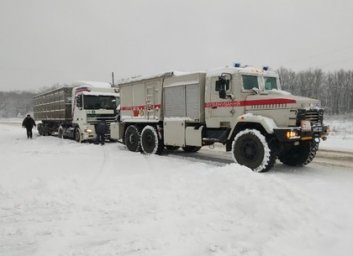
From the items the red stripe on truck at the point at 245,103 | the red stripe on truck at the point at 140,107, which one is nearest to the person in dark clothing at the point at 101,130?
the red stripe on truck at the point at 140,107

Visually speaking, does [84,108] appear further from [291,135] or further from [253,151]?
[291,135]

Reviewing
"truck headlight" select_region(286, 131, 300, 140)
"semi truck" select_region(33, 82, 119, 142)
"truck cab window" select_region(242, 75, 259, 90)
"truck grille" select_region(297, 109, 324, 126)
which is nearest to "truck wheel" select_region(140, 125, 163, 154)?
"truck cab window" select_region(242, 75, 259, 90)

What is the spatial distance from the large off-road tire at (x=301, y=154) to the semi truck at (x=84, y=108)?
10686 millimetres

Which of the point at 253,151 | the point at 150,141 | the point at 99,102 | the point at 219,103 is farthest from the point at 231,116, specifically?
the point at 99,102

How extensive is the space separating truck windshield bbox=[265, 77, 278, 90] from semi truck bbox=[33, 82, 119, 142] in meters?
10.3

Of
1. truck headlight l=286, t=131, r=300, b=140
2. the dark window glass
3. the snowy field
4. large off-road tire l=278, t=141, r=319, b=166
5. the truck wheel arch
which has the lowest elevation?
the snowy field

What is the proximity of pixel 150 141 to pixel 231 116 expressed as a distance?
435 cm

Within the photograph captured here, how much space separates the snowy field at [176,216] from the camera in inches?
180

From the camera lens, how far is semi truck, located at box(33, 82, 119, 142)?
64.2ft

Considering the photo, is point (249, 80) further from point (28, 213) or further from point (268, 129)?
point (28, 213)

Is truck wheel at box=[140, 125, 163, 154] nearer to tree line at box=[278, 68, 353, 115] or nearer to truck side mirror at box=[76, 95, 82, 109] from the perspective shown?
truck side mirror at box=[76, 95, 82, 109]

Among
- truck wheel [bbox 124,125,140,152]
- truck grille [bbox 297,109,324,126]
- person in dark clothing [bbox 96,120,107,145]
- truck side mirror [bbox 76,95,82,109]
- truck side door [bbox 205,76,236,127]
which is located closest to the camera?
truck grille [bbox 297,109,324,126]

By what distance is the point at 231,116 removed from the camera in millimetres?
11211

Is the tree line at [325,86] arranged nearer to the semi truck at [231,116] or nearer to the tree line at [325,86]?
the tree line at [325,86]
